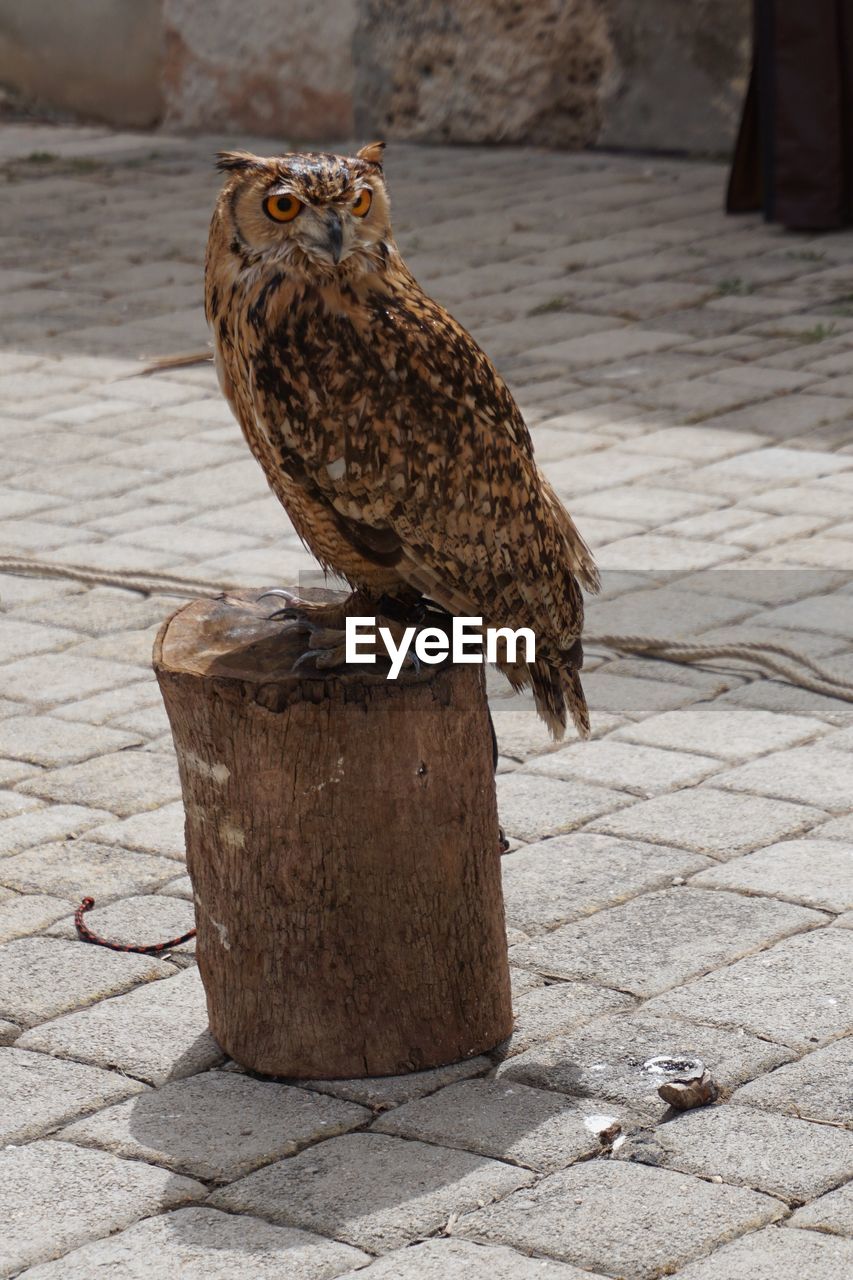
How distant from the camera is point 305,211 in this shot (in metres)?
3.43

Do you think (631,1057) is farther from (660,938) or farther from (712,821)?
(712,821)

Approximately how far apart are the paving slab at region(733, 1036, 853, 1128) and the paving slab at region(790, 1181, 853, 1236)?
24 cm

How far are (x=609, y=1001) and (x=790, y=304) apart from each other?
6370 mm

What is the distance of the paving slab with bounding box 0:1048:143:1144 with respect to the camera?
346 cm

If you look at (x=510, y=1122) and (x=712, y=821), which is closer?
(x=510, y=1122)

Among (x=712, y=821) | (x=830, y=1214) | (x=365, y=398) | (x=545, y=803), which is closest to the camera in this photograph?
(x=830, y=1214)

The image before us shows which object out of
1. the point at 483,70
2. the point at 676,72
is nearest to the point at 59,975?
the point at 676,72

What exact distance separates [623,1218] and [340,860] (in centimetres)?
84

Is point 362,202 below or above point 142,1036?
above

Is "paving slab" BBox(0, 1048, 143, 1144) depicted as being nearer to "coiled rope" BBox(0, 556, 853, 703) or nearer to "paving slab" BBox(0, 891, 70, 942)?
"paving slab" BBox(0, 891, 70, 942)

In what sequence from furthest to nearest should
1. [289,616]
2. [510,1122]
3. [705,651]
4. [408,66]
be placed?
[408,66]
[705,651]
[289,616]
[510,1122]

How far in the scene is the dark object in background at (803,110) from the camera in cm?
1036

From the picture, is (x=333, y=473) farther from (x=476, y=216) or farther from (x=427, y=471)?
(x=476, y=216)
